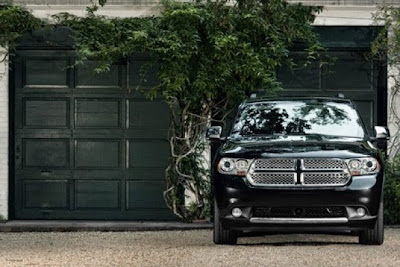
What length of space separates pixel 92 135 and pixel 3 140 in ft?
4.79

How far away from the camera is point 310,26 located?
16828 mm

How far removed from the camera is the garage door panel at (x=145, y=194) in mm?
17250

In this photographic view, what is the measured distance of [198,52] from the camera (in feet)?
53.0

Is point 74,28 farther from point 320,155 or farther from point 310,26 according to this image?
point 320,155

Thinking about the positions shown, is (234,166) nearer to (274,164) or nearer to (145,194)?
(274,164)

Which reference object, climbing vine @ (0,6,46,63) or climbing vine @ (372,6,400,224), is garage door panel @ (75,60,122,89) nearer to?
climbing vine @ (0,6,46,63)

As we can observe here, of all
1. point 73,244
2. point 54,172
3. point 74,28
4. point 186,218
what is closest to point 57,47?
point 74,28

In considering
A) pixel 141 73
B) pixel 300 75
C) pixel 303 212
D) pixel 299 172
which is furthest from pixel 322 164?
pixel 141 73

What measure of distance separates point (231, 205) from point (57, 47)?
638cm

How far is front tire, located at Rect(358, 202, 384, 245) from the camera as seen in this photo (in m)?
12.3

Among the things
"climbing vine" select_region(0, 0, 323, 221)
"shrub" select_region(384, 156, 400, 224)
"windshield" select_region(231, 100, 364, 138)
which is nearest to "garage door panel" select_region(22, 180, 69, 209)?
"climbing vine" select_region(0, 0, 323, 221)

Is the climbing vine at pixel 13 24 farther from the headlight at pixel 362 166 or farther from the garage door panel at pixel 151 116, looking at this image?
the headlight at pixel 362 166

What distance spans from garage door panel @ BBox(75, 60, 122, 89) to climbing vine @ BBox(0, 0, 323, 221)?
0.36m

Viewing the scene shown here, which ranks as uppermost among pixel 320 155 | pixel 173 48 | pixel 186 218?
pixel 173 48
